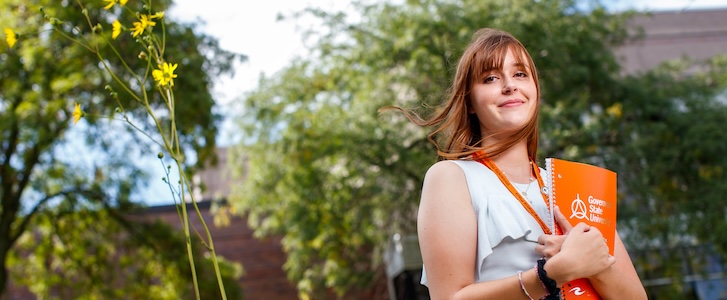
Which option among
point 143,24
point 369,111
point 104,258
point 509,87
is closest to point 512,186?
point 509,87

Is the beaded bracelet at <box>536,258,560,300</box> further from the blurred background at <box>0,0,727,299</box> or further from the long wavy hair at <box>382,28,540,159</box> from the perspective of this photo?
the blurred background at <box>0,0,727,299</box>

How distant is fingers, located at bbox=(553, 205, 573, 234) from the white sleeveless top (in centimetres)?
2

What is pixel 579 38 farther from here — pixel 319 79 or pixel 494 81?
pixel 494 81

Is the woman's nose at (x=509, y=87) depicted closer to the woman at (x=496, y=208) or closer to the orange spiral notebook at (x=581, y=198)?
the woman at (x=496, y=208)

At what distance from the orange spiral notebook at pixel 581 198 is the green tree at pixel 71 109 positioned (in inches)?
304

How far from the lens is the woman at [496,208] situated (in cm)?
144

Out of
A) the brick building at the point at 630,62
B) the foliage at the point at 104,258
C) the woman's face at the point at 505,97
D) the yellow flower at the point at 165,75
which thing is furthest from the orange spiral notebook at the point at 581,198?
the brick building at the point at 630,62

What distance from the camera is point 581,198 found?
1529 mm

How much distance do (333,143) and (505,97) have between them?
30.4 feet

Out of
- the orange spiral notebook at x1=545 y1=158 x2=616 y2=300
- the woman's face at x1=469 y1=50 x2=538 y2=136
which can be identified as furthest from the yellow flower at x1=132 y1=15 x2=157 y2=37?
the orange spiral notebook at x1=545 y1=158 x2=616 y2=300

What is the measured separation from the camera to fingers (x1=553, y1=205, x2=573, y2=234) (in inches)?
58.2

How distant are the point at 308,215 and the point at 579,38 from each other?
432 centimetres

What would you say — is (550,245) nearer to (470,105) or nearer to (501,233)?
(501,233)

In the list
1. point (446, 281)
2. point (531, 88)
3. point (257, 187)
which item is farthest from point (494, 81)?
point (257, 187)
